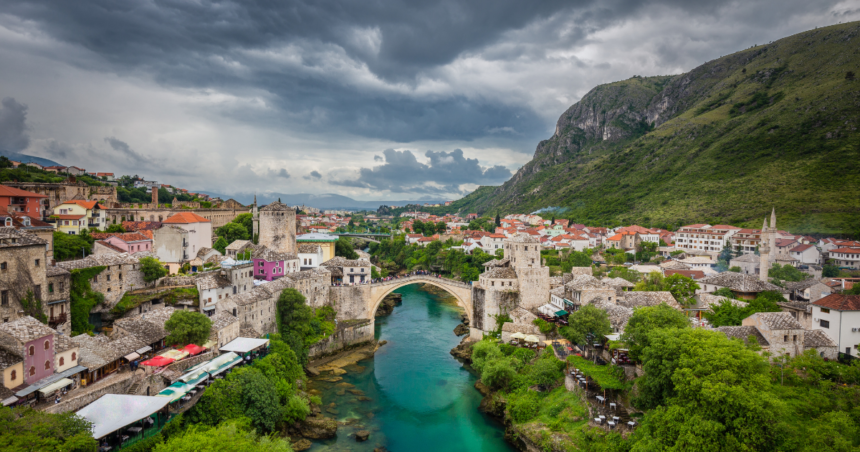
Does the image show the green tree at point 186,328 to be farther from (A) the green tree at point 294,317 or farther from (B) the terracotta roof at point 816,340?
(B) the terracotta roof at point 816,340

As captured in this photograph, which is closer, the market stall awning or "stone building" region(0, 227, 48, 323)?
the market stall awning

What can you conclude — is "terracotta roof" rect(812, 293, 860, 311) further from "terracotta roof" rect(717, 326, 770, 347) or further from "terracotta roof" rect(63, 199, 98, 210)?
"terracotta roof" rect(63, 199, 98, 210)

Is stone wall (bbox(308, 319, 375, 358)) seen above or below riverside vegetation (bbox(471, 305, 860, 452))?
below

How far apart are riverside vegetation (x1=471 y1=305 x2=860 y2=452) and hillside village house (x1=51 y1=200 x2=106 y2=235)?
3356 centimetres

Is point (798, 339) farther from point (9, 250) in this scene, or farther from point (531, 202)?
point (531, 202)

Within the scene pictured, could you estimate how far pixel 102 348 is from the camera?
711 inches

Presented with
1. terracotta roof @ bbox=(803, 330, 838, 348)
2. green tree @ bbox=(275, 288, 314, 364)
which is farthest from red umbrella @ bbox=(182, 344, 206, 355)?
terracotta roof @ bbox=(803, 330, 838, 348)

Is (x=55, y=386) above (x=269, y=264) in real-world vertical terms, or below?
below

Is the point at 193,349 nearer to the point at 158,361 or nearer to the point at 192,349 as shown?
the point at 192,349

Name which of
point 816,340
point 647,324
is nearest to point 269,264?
point 647,324

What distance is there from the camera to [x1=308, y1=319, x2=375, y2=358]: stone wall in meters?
30.6

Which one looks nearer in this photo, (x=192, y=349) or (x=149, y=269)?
(x=192, y=349)

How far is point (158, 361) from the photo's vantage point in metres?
18.1

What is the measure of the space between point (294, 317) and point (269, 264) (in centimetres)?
706
